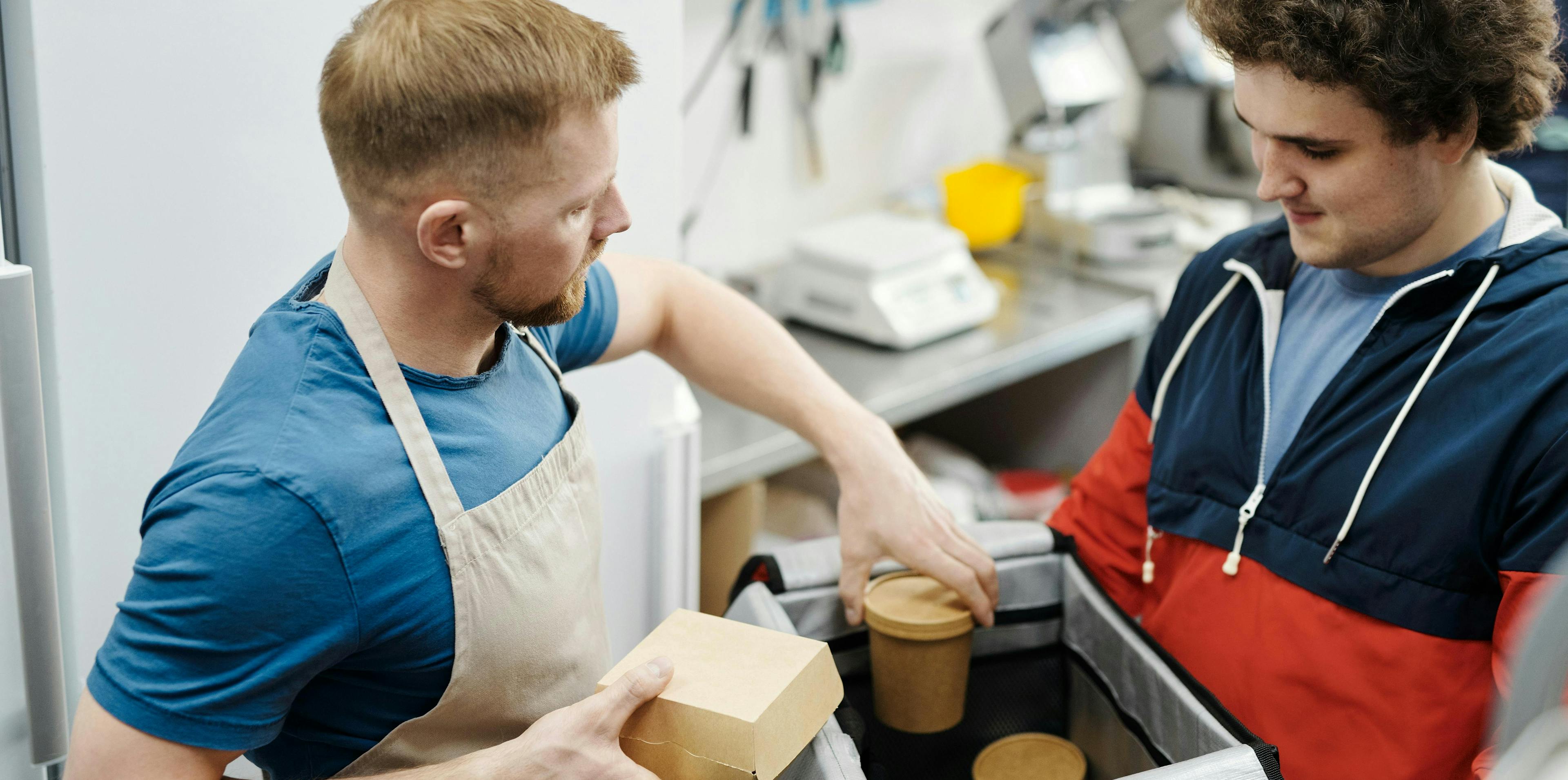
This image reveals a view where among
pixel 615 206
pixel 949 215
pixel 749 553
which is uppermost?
pixel 615 206

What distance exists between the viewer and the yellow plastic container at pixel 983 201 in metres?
3.13

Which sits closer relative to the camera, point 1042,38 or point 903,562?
point 903,562

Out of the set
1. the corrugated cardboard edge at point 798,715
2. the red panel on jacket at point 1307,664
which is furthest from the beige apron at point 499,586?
the red panel on jacket at point 1307,664

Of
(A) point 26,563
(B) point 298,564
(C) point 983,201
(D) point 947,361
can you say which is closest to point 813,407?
(B) point 298,564

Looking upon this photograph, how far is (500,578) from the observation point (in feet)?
3.42

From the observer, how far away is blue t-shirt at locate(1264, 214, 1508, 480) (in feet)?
4.22

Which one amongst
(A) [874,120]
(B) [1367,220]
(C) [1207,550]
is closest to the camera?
(B) [1367,220]

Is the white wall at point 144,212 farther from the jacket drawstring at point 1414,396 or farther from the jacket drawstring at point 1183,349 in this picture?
the jacket drawstring at point 1414,396

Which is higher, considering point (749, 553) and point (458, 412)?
point (458, 412)

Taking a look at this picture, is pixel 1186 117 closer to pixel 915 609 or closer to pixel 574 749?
pixel 915 609

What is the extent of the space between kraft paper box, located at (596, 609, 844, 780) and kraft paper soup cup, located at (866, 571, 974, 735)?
17cm

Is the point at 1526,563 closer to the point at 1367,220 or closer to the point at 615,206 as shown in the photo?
the point at 1367,220

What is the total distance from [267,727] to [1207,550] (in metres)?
0.95

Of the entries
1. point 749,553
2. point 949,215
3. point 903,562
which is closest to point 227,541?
point 903,562
